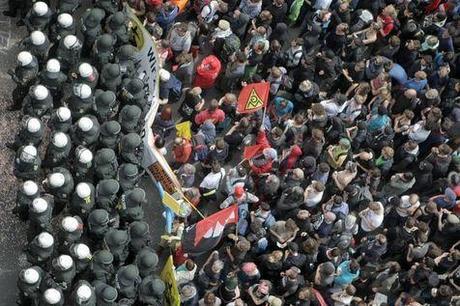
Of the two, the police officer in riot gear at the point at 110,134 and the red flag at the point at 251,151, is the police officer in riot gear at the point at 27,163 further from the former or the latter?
the red flag at the point at 251,151

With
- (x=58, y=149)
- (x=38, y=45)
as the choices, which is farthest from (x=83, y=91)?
(x=38, y=45)

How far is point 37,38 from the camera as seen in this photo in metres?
16.9

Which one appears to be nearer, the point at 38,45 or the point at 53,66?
the point at 53,66

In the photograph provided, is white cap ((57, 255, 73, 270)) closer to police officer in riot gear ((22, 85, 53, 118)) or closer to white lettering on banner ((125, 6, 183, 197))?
white lettering on banner ((125, 6, 183, 197))

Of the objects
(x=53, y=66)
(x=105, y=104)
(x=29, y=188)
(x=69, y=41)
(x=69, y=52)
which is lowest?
(x=29, y=188)

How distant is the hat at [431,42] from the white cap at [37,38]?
7.62 m

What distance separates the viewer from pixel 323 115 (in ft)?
57.0

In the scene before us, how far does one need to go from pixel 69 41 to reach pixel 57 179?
291cm

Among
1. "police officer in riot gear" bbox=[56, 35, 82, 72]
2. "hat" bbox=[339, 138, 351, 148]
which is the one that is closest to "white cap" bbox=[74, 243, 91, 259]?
"police officer in riot gear" bbox=[56, 35, 82, 72]

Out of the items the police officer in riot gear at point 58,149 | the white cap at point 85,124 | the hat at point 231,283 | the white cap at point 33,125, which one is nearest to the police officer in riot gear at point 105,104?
the white cap at point 85,124

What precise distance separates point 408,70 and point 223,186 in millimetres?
4792

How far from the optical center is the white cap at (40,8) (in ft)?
56.4

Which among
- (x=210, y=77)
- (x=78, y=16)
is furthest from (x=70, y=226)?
(x=78, y=16)

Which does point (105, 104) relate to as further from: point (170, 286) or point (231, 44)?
point (170, 286)
